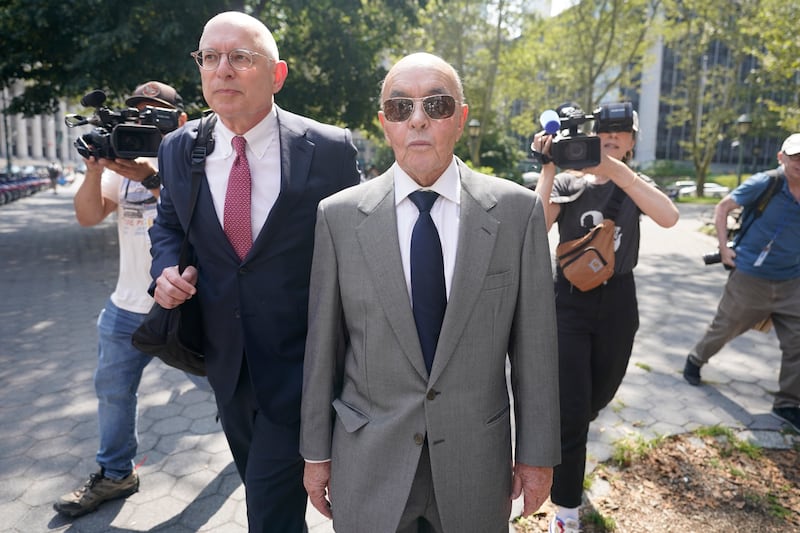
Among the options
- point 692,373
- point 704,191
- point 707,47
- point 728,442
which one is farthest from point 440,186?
point 704,191

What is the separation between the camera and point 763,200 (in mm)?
4742

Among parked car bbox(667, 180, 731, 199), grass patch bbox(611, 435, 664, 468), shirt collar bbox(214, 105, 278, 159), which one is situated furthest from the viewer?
parked car bbox(667, 180, 731, 199)

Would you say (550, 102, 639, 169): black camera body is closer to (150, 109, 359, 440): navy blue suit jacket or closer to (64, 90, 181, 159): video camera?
(150, 109, 359, 440): navy blue suit jacket

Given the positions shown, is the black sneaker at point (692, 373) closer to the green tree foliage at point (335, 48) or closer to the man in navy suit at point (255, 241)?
the man in navy suit at point (255, 241)

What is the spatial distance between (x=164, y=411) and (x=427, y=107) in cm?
407

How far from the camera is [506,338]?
6.30ft

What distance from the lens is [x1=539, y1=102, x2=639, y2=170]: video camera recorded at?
2.53 meters

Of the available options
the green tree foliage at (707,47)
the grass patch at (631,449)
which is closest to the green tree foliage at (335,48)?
the grass patch at (631,449)

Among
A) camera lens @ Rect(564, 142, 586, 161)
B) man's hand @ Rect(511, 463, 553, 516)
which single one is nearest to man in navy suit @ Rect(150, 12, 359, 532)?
man's hand @ Rect(511, 463, 553, 516)

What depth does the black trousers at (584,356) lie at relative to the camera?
116 inches

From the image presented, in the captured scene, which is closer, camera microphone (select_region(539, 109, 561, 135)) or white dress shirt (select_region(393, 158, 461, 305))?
white dress shirt (select_region(393, 158, 461, 305))

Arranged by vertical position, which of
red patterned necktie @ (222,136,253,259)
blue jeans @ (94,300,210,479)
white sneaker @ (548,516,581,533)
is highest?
red patterned necktie @ (222,136,253,259)

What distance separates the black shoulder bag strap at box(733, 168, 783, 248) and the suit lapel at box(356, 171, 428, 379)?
420 centimetres

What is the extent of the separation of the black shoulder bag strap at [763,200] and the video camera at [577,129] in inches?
106
